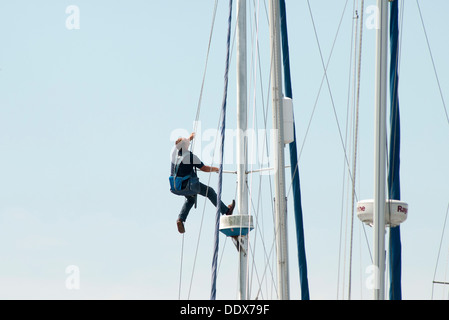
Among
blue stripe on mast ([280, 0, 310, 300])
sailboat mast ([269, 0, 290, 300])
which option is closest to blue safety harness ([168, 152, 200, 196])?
sailboat mast ([269, 0, 290, 300])

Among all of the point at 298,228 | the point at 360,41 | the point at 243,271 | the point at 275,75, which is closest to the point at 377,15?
the point at 275,75

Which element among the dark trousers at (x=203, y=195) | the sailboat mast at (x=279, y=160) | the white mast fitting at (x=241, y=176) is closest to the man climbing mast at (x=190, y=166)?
the dark trousers at (x=203, y=195)

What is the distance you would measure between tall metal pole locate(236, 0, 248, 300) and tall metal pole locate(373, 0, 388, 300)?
4.15m

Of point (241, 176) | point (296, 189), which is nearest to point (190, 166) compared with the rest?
point (241, 176)

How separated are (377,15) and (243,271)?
5.53 m

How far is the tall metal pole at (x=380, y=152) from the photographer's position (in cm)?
1509

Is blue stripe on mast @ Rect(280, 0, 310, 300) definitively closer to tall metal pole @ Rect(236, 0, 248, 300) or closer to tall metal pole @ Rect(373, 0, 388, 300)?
tall metal pole @ Rect(236, 0, 248, 300)

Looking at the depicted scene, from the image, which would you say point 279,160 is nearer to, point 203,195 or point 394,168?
point 394,168

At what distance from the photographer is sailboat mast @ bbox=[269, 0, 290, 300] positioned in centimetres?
1758

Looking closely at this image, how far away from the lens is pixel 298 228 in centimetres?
2262

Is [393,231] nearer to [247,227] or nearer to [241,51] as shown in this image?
[247,227]

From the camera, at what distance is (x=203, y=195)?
796 inches

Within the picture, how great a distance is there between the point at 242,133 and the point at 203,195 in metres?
1.36
